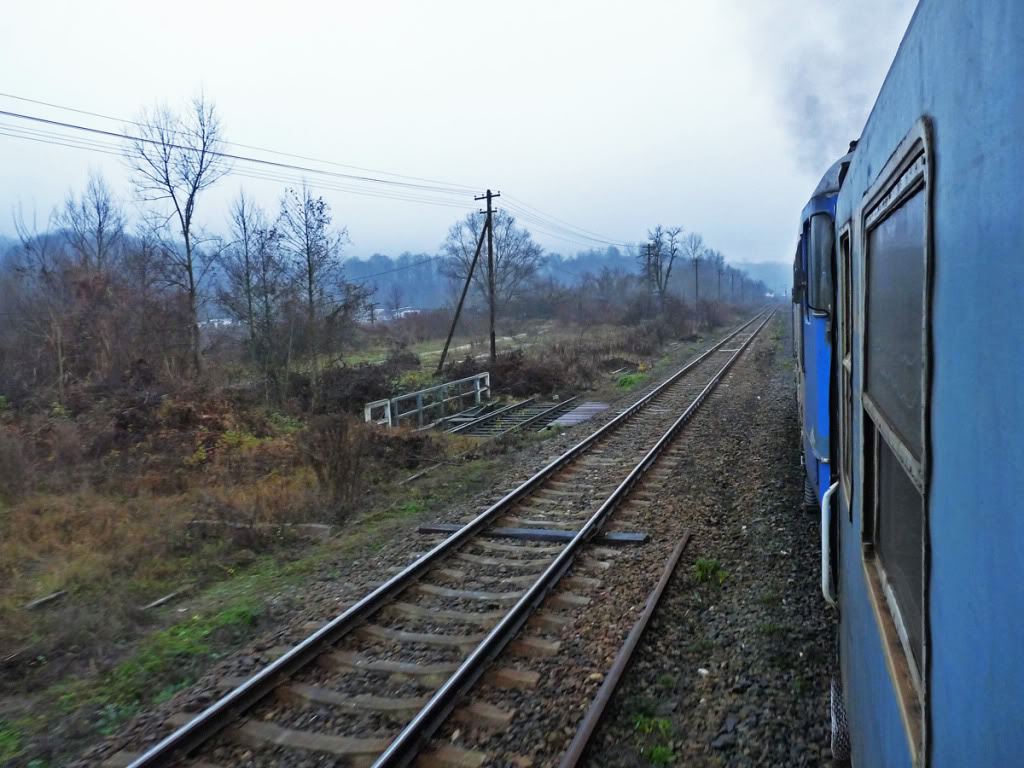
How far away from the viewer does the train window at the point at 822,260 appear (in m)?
4.26

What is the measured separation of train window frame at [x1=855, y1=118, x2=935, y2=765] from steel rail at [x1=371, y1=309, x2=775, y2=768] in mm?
2886

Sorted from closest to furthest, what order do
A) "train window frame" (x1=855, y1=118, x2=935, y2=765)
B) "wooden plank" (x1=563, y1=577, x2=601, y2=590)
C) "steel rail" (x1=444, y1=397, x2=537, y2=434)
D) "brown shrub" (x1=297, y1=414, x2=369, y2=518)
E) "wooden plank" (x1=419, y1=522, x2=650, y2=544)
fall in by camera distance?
1. "train window frame" (x1=855, y1=118, x2=935, y2=765)
2. "wooden plank" (x1=563, y1=577, x2=601, y2=590)
3. "wooden plank" (x1=419, y1=522, x2=650, y2=544)
4. "brown shrub" (x1=297, y1=414, x2=369, y2=518)
5. "steel rail" (x1=444, y1=397, x2=537, y2=434)

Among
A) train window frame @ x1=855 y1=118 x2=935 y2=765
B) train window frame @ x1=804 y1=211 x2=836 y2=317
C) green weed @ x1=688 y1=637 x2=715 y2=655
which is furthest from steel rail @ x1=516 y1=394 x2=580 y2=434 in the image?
train window frame @ x1=855 y1=118 x2=935 y2=765

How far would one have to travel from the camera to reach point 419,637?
18.4 ft

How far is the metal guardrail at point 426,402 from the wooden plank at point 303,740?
1069 cm

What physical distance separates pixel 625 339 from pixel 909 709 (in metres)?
38.7

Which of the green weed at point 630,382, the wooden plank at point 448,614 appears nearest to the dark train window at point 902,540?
the wooden plank at point 448,614

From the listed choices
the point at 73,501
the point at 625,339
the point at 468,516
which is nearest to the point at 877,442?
the point at 468,516

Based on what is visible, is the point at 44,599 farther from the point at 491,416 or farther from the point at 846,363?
the point at 491,416

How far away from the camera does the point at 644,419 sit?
15.1 m

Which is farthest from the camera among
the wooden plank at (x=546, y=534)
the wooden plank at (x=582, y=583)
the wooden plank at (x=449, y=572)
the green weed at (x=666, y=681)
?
the wooden plank at (x=546, y=534)

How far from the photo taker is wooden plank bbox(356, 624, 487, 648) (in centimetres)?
546

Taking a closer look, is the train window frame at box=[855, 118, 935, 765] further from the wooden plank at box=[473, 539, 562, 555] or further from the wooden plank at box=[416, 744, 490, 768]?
the wooden plank at box=[473, 539, 562, 555]

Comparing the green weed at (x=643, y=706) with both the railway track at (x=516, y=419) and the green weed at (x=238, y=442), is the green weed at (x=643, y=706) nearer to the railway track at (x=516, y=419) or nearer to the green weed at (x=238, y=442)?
the green weed at (x=238, y=442)
